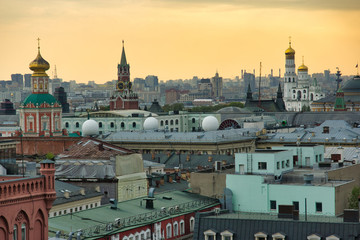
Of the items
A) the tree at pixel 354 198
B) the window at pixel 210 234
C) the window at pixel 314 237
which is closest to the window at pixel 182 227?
the tree at pixel 354 198

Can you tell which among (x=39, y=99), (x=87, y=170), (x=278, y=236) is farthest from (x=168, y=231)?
(x=39, y=99)

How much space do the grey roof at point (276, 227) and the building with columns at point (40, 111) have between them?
77427 mm

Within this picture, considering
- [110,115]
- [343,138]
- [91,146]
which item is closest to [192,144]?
[343,138]

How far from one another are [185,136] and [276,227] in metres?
67.8

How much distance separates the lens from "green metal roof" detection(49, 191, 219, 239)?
50481 mm

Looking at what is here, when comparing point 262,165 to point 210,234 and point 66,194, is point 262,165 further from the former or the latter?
point 210,234

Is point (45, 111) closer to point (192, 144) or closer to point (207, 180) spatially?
point (192, 144)

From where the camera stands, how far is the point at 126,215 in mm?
55500

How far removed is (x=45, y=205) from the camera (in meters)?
41.9

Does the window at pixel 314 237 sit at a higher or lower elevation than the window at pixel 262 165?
lower

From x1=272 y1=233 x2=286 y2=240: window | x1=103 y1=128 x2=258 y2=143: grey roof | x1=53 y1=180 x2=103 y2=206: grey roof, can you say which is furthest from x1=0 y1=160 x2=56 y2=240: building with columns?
x1=103 y1=128 x2=258 y2=143: grey roof

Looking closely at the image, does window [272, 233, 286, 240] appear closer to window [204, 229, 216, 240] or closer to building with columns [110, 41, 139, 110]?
window [204, 229, 216, 240]

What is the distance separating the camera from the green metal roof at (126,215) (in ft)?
166

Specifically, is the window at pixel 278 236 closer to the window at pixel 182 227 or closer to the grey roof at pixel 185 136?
the window at pixel 182 227
